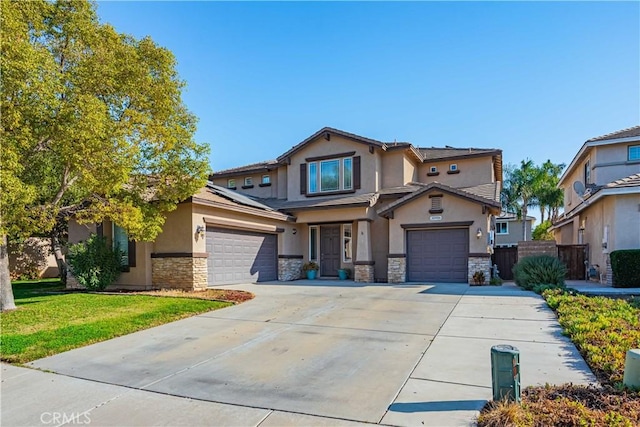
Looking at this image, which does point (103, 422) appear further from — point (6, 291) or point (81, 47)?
point (81, 47)

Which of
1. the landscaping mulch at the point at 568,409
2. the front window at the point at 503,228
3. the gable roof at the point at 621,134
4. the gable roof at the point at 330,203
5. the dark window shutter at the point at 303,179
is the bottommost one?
the landscaping mulch at the point at 568,409

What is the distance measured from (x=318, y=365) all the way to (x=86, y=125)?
312 inches

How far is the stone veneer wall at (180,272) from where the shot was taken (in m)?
13.0

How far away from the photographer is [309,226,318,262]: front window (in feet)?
63.6

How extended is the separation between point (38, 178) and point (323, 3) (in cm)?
1001

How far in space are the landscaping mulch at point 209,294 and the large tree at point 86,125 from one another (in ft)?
6.53

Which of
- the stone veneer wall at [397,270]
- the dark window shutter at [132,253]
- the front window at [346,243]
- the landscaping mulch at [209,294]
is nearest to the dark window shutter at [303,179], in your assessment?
the front window at [346,243]

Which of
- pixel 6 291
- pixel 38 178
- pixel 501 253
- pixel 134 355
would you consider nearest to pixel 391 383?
pixel 134 355

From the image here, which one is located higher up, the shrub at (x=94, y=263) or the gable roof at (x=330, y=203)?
the gable roof at (x=330, y=203)

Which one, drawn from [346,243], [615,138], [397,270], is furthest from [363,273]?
[615,138]

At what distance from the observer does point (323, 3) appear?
1212 centimetres

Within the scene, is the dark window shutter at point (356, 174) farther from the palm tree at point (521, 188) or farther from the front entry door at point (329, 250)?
the palm tree at point (521, 188)

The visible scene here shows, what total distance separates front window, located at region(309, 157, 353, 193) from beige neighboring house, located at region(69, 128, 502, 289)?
0.17 feet

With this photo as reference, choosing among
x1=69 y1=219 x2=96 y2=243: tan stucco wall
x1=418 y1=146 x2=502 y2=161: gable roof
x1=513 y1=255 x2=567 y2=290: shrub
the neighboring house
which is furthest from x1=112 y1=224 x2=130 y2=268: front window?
the neighboring house
